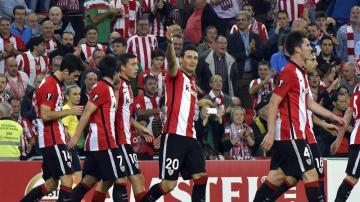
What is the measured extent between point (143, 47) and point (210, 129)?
10.1ft

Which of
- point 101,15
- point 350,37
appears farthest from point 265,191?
point 101,15

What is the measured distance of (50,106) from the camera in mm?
18531

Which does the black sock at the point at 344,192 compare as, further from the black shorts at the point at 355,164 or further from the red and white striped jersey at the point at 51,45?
the red and white striped jersey at the point at 51,45

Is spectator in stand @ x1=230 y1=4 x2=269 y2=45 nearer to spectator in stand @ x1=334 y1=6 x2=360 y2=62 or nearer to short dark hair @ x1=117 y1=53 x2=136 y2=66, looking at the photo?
spectator in stand @ x1=334 y1=6 x2=360 y2=62

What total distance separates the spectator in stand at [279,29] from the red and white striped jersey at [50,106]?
7311 mm

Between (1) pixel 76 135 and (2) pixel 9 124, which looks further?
(2) pixel 9 124

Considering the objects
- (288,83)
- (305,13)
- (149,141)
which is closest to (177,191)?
(149,141)

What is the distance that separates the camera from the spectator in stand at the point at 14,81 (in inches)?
922

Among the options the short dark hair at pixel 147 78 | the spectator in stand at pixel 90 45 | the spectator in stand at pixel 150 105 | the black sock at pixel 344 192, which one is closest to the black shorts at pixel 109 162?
the black sock at pixel 344 192

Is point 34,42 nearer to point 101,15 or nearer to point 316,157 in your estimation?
point 101,15

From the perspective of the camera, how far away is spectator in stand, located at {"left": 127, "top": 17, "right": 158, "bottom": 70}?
81.6ft

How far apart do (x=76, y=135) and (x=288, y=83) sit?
2808mm

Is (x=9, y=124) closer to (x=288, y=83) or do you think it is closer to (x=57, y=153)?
(x=57, y=153)

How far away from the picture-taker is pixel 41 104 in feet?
60.8
